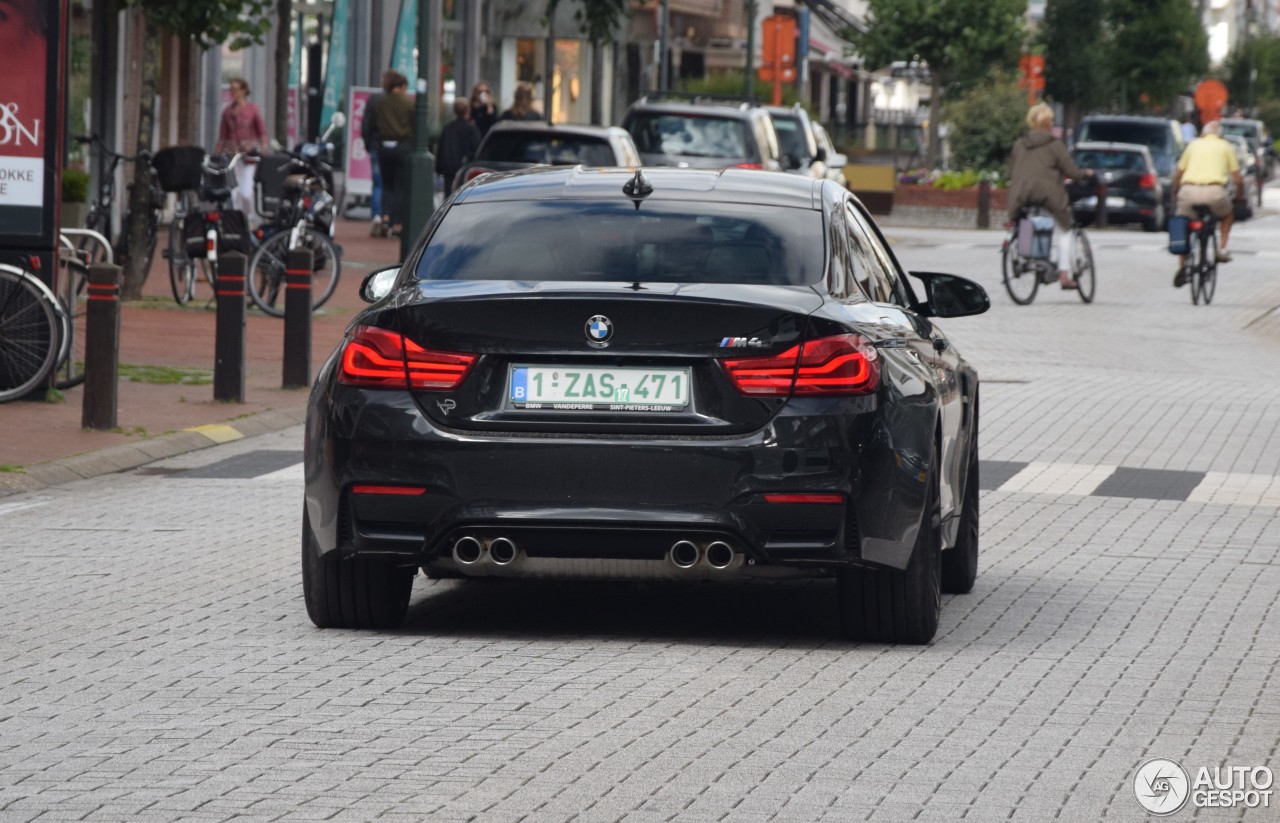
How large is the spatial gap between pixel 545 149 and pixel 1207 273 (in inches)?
274

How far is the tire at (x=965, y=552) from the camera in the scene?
28.8ft

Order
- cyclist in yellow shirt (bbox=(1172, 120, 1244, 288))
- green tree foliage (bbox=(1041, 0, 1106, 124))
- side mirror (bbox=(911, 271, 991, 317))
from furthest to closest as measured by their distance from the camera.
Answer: green tree foliage (bbox=(1041, 0, 1106, 124)) < cyclist in yellow shirt (bbox=(1172, 120, 1244, 288)) < side mirror (bbox=(911, 271, 991, 317))

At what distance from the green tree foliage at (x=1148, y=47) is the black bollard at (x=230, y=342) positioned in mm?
73003

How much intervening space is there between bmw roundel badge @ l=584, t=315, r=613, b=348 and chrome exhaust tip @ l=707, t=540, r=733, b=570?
0.64 meters

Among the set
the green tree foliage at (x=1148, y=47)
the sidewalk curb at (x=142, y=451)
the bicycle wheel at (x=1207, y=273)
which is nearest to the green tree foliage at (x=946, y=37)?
the green tree foliage at (x=1148, y=47)

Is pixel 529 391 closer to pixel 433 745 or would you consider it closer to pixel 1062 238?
pixel 433 745

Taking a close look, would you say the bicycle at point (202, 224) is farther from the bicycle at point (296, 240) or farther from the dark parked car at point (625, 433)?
the dark parked car at point (625, 433)

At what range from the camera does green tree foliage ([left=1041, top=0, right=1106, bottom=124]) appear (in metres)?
74.5

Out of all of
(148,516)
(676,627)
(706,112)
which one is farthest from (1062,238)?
(676,627)

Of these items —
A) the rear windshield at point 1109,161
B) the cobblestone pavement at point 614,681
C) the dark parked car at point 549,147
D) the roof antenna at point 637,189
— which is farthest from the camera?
the rear windshield at point 1109,161

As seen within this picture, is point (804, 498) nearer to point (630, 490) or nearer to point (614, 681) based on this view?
point (630, 490)

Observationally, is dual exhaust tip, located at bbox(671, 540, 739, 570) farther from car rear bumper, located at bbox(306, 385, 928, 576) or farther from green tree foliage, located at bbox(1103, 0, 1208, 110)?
green tree foliage, located at bbox(1103, 0, 1208, 110)

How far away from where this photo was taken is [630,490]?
23.3ft

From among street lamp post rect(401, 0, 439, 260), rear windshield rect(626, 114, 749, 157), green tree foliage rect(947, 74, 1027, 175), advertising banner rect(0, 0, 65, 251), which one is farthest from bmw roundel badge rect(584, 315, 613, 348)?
green tree foliage rect(947, 74, 1027, 175)
